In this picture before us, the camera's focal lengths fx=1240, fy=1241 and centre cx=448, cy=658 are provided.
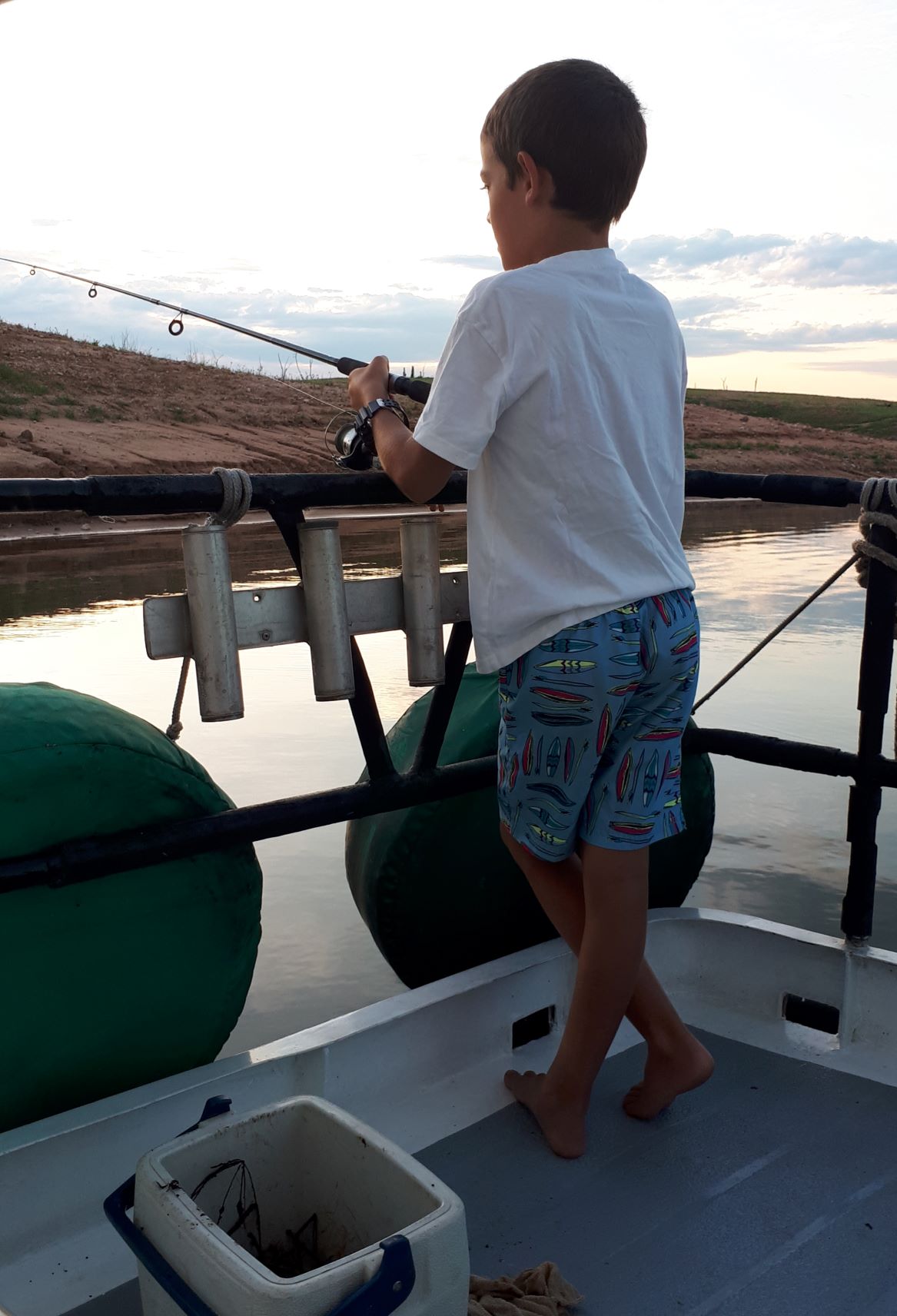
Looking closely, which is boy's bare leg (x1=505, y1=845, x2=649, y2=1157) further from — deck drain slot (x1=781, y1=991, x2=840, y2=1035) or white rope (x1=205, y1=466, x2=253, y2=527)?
white rope (x1=205, y1=466, x2=253, y2=527)

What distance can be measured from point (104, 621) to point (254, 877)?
516 centimetres

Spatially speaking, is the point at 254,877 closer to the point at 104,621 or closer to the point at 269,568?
the point at 104,621

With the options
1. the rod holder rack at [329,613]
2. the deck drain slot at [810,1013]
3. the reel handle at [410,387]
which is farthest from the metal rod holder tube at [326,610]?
the deck drain slot at [810,1013]

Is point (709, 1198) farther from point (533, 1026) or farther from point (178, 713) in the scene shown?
point (178, 713)

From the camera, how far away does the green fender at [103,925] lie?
4.79 ft

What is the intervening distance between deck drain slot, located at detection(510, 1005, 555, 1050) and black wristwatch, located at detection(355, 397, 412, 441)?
86 centimetres

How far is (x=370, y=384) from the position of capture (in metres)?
1.69

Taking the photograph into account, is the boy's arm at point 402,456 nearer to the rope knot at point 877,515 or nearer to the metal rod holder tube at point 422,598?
the metal rod holder tube at point 422,598

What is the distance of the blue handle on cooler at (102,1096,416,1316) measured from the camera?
3.32 ft

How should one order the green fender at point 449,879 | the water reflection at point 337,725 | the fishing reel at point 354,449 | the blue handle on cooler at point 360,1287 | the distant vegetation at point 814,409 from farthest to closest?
the distant vegetation at point 814,409
the water reflection at point 337,725
the green fender at point 449,879
the fishing reel at point 354,449
the blue handle on cooler at point 360,1287

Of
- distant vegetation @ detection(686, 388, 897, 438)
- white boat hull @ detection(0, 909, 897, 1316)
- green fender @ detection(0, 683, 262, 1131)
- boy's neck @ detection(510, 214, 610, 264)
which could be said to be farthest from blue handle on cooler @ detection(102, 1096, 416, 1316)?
distant vegetation @ detection(686, 388, 897, 438)

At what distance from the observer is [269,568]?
8.12 meters

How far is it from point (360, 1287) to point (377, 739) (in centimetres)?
83

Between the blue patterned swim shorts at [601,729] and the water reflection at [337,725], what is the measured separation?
3.54 ft
